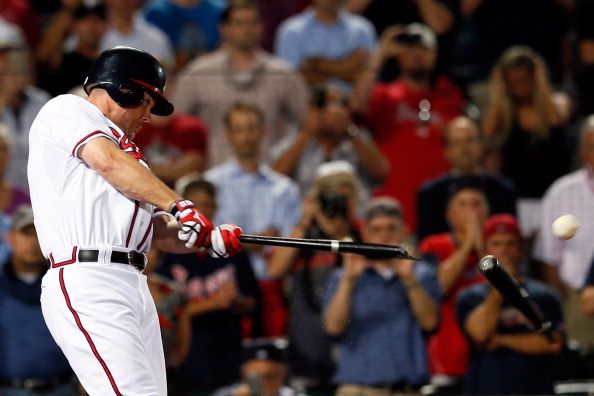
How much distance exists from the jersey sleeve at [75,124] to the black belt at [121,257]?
15.1 inches

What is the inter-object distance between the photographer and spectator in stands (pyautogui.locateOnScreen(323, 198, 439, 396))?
13 centimetres

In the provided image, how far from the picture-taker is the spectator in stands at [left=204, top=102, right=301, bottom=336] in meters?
7.71

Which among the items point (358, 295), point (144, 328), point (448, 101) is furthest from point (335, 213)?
point (144, 328)

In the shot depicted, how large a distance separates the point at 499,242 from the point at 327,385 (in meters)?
1.42

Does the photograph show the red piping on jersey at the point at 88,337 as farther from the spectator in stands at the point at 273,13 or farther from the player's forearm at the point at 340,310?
the spectator in stands at the point at 273,13

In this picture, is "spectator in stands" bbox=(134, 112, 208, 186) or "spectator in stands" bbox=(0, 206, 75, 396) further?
"spectator in stands" bbox=(134, 112, 208, 186)

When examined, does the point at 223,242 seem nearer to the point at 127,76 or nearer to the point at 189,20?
the point at 127,76

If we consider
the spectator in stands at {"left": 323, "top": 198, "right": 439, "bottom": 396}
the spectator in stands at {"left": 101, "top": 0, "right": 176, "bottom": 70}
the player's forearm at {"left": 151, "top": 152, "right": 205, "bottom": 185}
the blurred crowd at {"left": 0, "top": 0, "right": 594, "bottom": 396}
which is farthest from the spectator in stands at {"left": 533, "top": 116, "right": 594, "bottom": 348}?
the spectator in stands at {"left": 101, "top": 0, "right": 176, "bottom": 70}

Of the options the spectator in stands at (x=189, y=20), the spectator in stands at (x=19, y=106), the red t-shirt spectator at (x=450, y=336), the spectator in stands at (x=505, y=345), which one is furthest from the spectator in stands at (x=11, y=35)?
the spectator in stands at (x=505, y=345)

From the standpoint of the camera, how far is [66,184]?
4520 millimetres

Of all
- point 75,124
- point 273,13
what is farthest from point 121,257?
point 273,13

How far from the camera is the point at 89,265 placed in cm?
446

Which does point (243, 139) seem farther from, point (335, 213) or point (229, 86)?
point (335, 213)

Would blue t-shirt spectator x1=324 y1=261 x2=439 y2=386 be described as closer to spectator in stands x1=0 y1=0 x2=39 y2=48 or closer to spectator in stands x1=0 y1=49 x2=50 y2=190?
spectator in stands x1=0 y1=49 x2=50 y2=190
